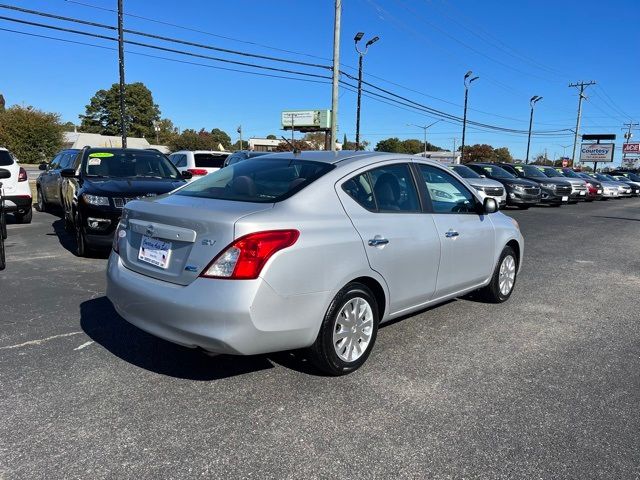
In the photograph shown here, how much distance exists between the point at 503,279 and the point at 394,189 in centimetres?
221

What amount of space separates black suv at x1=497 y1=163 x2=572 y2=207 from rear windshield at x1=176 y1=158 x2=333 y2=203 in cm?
1798

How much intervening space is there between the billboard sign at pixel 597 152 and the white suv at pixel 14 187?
68.2 metres

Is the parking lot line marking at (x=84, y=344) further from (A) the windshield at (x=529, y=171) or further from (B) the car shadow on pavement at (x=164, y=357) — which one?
(A) the windshield at (x=529, y=171)

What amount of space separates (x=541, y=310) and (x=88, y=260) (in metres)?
6.12

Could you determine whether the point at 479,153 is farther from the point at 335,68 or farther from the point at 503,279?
the point at 503,279

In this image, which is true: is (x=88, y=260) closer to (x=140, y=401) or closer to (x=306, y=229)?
Result: (x=140, y=401)

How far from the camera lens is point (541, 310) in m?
5.36

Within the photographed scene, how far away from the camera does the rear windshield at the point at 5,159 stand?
969cm

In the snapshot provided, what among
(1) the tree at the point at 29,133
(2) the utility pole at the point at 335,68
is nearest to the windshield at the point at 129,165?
(2) the utility pole at the point at 335,68

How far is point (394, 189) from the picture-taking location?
403cm

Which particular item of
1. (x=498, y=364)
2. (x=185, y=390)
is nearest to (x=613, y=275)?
(x=498, y=364)

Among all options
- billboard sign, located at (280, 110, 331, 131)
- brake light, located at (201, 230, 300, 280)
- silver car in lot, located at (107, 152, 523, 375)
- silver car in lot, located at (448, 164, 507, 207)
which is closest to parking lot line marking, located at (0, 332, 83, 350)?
silver car in lot, located at (107, 152, 523, 375)

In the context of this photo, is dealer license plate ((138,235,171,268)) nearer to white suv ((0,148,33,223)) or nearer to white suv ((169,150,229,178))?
white suv ((0,148,33,223))

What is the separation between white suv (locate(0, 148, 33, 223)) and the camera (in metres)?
9.62
